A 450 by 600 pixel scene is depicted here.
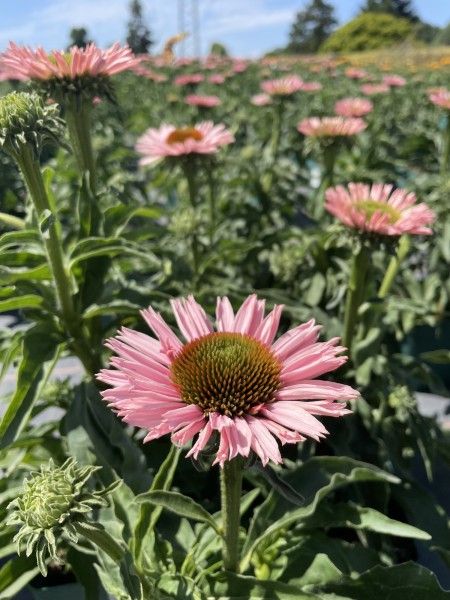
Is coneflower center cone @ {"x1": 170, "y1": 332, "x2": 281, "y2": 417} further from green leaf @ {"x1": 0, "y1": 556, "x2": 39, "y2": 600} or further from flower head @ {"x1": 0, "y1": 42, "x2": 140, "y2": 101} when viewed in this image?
flower head @ {"x1": 0, "y1": 42, "x2": 140, "y2": 101}

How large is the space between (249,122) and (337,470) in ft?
11.8

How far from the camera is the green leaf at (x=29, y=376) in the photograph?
100cm

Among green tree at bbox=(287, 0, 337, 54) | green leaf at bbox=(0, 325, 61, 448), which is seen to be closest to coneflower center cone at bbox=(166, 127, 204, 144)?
green leaf at bbox=(0, 325, 61, 448)

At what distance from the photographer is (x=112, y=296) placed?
1.24m

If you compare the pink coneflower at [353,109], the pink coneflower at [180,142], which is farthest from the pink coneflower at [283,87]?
the pink coneflower at [180,142]

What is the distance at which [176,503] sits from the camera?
0.88 meters

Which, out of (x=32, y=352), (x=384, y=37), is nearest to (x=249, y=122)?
(x=32, y=352)

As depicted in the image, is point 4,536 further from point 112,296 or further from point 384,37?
point 384,37

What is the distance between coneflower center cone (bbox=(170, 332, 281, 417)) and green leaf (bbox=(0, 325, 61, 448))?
15.7 inches

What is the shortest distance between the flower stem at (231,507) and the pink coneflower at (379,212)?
2.33 feet

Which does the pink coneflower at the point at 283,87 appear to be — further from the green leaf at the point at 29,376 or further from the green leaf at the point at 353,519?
the green leaf at the point at 353,519

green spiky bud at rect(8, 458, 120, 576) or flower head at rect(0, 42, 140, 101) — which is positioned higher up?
flower head at rect(0, 42, 140, 101)

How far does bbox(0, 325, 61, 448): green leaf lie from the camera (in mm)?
1004

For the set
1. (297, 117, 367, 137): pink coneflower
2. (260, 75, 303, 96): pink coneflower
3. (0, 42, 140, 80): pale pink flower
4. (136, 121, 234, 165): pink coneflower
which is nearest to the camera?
(0, 42, 140, 80): pale pink flower
